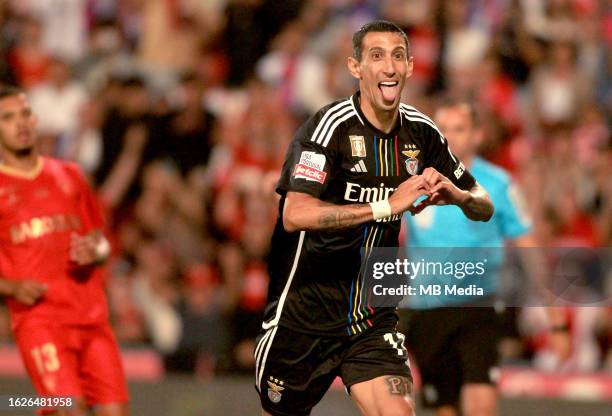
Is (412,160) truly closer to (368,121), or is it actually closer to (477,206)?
(368,121)

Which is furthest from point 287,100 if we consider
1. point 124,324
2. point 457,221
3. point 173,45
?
point 457,221

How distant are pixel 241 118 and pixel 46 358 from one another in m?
6.07

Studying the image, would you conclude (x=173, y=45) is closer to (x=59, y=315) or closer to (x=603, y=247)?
(x=603, y=247)

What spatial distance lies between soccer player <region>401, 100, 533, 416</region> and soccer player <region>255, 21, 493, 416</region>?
1.65 meters

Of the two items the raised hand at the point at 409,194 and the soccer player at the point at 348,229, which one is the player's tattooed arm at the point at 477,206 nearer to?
the soccer player at the point at 348,229

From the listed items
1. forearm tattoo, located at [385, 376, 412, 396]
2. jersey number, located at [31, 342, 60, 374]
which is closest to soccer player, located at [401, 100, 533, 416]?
forearm tattoo, located at [385, 376, 412, 396]

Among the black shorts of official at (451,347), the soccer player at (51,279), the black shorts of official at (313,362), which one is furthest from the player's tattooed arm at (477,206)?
the soccer player at (51,279)

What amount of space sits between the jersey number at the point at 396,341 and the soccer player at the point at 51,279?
7.43 feet

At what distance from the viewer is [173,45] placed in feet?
49.4

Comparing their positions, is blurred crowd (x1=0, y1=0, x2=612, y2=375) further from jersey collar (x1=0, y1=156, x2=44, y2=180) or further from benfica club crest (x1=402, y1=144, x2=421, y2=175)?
benfica club crest (x1=402, y1=144, x2=421, y2=175)

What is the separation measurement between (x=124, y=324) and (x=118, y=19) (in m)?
4.79

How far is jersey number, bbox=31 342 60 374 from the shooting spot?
7.81 metres

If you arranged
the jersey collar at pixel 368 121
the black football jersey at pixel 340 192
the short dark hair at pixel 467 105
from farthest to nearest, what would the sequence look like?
the short dark hair at pixel 467 105 → the jersey collar at pixel 368 121 → the black football jersey at pixel 340 192

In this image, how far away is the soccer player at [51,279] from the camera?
785 centimetres
